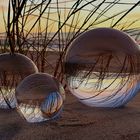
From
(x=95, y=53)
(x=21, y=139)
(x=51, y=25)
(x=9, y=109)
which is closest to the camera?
(x=21, y=139)

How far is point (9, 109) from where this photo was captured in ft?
6.46

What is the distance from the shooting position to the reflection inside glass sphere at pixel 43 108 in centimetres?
154

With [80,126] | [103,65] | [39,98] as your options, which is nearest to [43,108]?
[39,98]

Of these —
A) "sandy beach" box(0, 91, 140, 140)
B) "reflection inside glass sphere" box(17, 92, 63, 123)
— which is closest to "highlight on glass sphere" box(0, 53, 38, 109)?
"sandy beach" box(0, 91, 140, 140)

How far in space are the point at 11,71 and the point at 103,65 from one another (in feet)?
1.66

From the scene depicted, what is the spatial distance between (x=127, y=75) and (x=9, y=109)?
2.31 feet

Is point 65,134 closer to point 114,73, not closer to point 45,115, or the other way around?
point 45,115

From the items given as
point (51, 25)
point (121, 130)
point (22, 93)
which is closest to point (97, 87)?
point (121, 130)

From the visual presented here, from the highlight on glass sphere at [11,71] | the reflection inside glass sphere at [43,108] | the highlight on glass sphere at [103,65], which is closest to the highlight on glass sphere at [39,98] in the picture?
the reflection inside glass sphere at [43,108]

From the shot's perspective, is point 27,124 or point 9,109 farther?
point 9,109

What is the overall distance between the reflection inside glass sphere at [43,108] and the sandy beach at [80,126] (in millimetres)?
36

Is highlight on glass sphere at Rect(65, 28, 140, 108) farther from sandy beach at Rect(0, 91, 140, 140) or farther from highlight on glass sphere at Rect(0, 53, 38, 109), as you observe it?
highlight on glass sphere at Rect(0, 53, 38, 109)

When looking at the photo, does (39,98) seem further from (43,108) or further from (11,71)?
(11,71)

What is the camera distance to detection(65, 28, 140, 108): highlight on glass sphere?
156 centimetres
